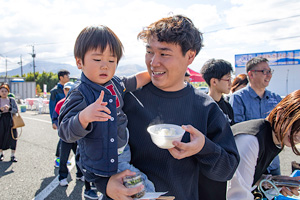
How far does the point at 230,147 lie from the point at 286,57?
27.9 meters

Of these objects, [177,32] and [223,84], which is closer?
[177,32]

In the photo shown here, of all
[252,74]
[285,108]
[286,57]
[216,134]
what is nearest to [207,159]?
[216,134]

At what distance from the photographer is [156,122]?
57.5 inches

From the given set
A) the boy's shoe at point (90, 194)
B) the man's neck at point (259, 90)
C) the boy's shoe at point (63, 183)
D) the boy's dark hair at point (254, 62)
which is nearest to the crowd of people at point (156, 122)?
the man's neck at point (259, 90)

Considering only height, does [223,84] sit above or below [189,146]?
above

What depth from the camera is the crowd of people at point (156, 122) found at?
1256 millimetres

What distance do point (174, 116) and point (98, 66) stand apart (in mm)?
605

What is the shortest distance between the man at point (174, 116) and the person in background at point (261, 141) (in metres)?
0.40

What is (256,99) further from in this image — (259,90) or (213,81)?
(213,81)

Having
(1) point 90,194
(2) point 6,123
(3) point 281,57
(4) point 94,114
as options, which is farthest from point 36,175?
(3) point 281,57

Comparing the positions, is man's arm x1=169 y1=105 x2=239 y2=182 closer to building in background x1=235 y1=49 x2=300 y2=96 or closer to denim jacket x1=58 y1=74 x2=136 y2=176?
denim jacket x1=58 y1=74 x2=136 y2=176

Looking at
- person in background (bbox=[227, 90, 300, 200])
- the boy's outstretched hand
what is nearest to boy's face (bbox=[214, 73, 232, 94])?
person in background (bbox=[227, 90, 300, 200])

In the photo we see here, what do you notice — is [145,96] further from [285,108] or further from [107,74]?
[285,108]

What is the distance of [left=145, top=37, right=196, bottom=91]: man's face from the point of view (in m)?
1.43
